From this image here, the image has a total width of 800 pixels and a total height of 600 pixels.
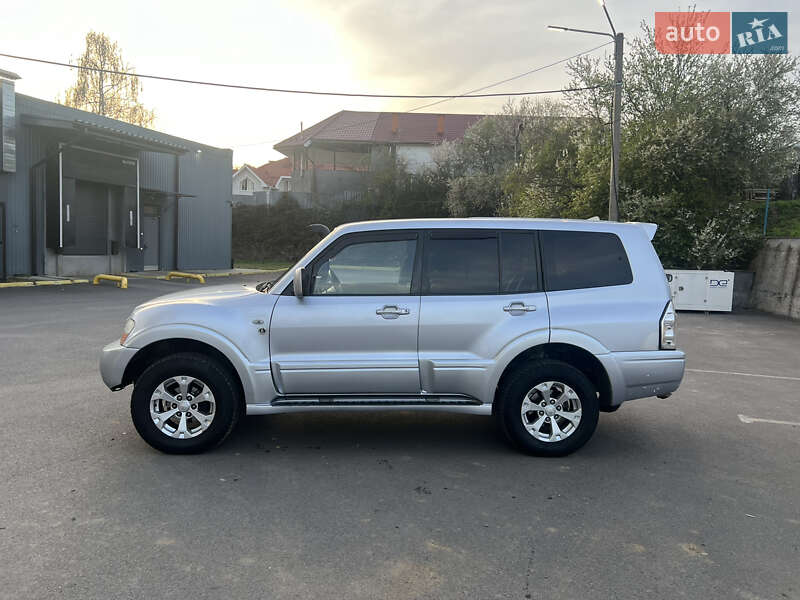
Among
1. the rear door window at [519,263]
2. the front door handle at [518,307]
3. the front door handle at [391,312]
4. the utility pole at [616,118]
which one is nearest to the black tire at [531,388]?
the front door handle at [518,307]

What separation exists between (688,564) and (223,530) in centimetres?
252

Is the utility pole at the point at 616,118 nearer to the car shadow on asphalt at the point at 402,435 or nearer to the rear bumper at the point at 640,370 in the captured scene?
the car shadow on asphalt at the point at 402,435

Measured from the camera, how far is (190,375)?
5090 mm

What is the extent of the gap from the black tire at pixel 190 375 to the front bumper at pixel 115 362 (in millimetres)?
218

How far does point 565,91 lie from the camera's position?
24891mm

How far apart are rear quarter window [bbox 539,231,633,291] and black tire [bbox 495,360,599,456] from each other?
663 millimetres

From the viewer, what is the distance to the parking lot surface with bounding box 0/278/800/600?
3277 millimetres

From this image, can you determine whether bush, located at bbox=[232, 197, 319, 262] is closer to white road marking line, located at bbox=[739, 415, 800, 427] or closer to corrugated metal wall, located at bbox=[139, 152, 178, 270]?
corrugated metal wall, located at bbox=[139, 152, 178, 270]

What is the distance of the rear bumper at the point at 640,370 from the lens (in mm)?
5230

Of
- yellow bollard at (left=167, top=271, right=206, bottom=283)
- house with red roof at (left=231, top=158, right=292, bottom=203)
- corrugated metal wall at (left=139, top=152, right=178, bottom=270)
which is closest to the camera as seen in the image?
yellow bollard at (left=167, top=271, right=206, bottom=283)

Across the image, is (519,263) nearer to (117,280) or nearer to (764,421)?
(764,421)

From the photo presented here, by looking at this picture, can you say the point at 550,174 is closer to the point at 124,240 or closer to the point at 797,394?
the point at 124,240

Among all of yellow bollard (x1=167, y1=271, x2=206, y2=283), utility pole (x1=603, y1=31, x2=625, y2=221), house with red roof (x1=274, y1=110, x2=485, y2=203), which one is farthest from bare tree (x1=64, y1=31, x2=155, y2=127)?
utility pole (x1=603, y1=31, x2=625, y2=221)

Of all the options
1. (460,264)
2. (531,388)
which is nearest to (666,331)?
(531,388)
